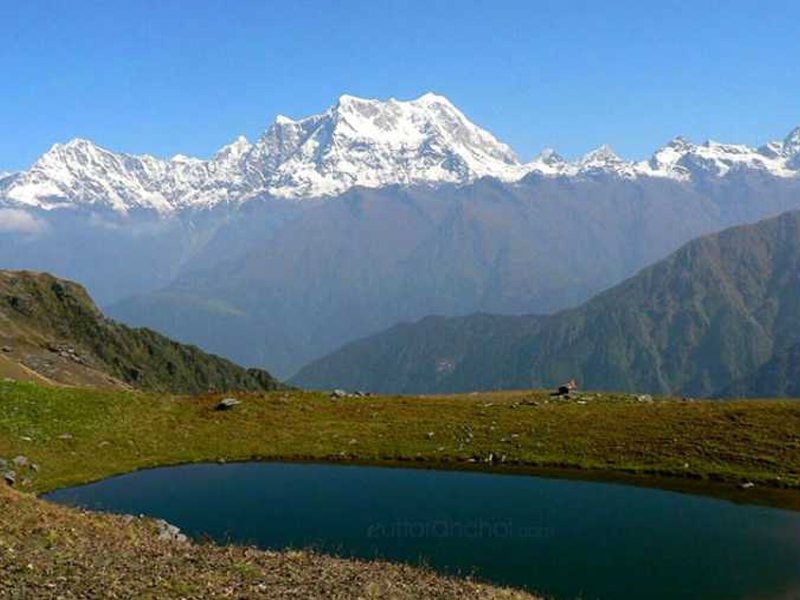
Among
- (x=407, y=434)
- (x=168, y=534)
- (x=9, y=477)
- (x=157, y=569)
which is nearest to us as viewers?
(x=157, y=569)

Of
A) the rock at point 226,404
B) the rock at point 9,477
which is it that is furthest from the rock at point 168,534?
the rock at point 226,404

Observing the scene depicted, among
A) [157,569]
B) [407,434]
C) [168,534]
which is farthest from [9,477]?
[407,434]

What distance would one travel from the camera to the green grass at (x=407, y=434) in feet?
217

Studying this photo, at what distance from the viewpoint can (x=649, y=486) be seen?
62.3 m

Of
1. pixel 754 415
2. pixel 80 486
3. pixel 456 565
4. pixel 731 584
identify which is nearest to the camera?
pixel 731 584

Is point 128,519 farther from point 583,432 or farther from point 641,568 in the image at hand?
point 583,432

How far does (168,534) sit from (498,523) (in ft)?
72.6

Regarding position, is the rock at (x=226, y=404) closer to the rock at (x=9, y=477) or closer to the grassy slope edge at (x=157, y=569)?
the rock at (x=9, y=477)

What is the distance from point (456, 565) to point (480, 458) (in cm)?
2734

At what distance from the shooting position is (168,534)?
4284 centimetres

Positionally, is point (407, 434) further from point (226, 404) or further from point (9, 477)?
point (9, 477)

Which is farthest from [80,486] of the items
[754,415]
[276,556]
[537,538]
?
[754,415]

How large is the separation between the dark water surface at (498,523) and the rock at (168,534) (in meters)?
3.25

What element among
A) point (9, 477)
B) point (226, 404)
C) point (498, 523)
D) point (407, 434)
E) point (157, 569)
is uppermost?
point (226, 404)
